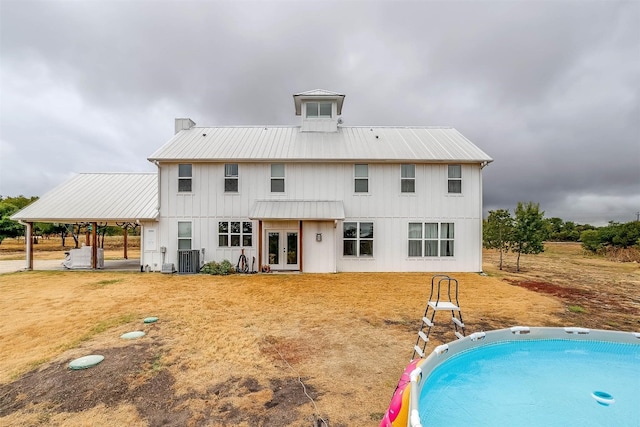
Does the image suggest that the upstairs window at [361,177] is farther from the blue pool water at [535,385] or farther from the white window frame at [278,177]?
the blue pool water at [535,385]

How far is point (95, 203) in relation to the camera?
54.2 ft

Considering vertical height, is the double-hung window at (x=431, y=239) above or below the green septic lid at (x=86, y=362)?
above

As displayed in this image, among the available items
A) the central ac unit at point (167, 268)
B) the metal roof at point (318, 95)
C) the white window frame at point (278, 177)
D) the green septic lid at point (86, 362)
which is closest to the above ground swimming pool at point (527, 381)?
the green septic lid at point (86, 362)

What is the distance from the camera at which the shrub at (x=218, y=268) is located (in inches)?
565

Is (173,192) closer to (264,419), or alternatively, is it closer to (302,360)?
(302,360)

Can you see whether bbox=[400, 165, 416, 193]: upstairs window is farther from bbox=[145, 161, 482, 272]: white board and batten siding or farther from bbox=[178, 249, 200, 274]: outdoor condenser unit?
bbox=[178, 249, 200, 274]: outdoor condenser unit

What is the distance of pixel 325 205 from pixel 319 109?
6.53 metres

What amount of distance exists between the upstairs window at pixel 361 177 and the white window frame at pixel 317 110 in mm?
4380

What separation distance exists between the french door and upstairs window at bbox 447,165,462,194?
8.34 m

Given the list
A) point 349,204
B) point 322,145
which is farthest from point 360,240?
point 322,145

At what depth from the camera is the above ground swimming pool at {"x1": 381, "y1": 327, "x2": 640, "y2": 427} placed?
14.6 ft

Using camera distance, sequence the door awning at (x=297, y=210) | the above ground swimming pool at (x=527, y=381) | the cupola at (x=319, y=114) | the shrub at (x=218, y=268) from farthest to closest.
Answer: the cupola at (x=319, y=114), the shrub at (x=218, y=268), the door awning at (x=297, y=210), the above ground swimming pool at (x=527, y=381)

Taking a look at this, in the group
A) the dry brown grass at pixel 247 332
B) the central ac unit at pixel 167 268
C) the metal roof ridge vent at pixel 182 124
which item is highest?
the metal roof ridge vent at pixel 182 124

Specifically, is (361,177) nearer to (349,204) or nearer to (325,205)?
(349,204)
